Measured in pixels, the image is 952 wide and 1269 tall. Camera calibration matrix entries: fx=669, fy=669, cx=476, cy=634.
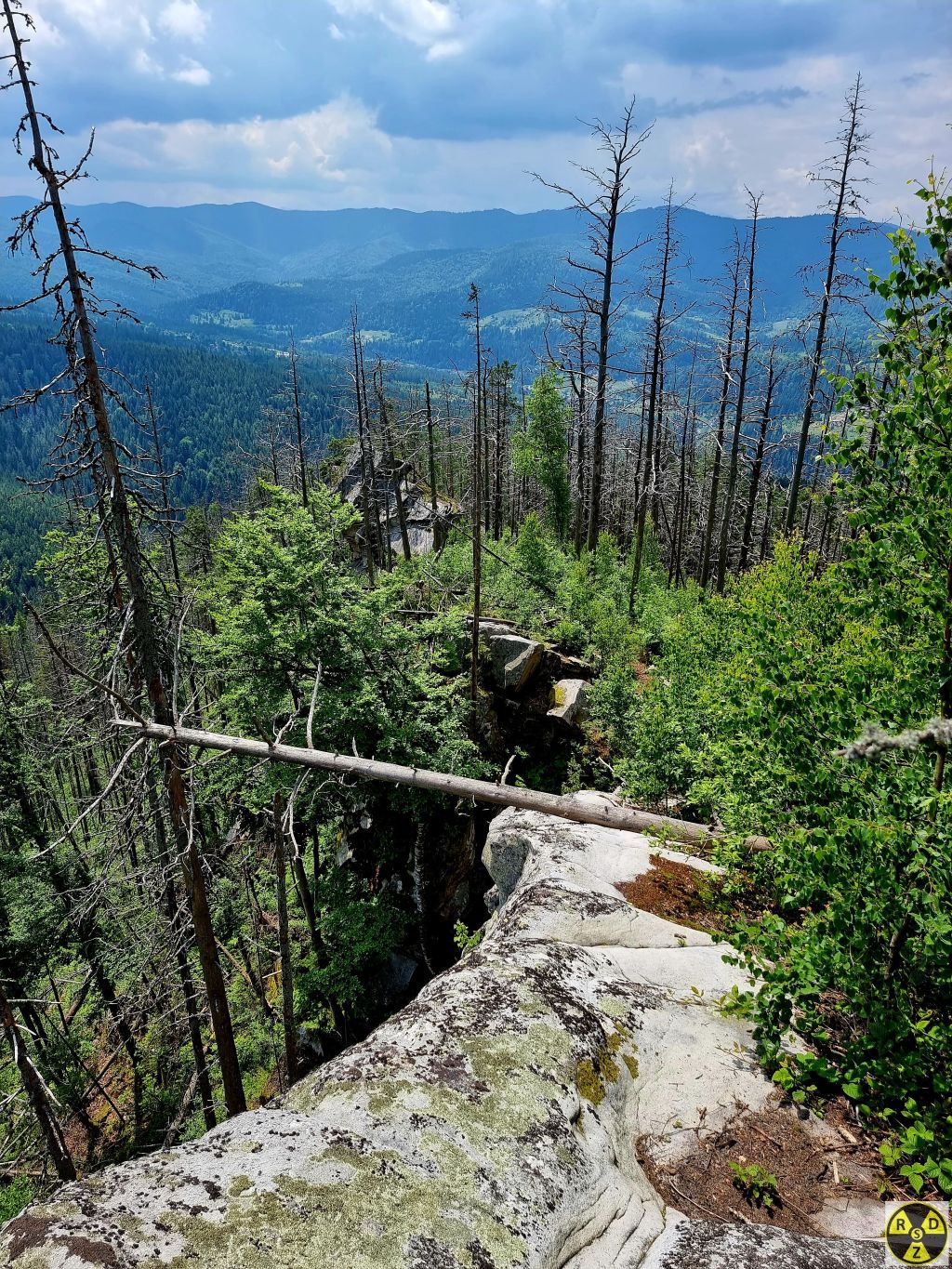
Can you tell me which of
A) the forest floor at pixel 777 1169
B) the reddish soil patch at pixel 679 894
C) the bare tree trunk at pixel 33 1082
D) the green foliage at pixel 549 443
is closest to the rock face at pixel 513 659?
the reddish soil patch at pixel 679 894

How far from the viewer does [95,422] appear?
29.2ft

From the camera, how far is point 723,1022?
216 inches

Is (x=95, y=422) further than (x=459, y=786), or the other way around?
(x=459, y=786)

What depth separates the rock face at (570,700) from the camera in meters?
18.6

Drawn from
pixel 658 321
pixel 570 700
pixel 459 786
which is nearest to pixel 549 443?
pixel 658 321

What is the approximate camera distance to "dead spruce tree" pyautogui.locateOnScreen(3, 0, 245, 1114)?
791 centimetres

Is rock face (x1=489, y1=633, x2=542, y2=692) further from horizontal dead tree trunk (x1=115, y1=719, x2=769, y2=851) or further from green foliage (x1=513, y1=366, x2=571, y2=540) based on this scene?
green foliage (x1=513, y1=366, x2=571, y2=540)

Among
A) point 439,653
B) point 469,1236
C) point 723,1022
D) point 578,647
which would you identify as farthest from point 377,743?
point 469,1236

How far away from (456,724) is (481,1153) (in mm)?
12465

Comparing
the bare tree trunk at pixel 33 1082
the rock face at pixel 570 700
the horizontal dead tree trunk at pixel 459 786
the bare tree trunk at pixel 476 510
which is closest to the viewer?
the horizontal dead tree trunk at pixel 459 786

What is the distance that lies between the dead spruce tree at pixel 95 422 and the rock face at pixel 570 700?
10.6 metres

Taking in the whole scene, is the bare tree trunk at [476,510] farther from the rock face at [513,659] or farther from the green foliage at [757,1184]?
the green foliage at [757,1184]

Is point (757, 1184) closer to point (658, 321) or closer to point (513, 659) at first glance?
point (513, 659)

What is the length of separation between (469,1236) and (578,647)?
61.2 ft
